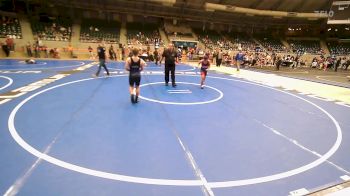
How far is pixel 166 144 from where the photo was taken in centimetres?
519

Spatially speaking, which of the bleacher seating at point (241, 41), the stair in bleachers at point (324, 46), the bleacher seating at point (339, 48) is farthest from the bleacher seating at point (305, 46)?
the bleacher seating at point (241, 41)

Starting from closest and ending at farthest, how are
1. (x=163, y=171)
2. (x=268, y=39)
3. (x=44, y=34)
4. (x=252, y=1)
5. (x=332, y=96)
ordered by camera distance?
(x=163, y=171)
(x=332, y=96)
(x=44, y=34)
(x=252, y=1)
(x=268, y=39)

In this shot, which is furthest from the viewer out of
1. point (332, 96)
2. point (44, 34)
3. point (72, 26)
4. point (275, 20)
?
point (275, 20)

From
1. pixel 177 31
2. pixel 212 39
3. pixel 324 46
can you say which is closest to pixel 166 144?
pixel 177 31

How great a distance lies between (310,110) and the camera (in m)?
8.38

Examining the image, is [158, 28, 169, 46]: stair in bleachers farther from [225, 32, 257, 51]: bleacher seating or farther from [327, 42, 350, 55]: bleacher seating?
[327, 42, 350, 55]: bleacher seating

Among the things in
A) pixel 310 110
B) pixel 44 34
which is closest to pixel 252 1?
pixel 44 34

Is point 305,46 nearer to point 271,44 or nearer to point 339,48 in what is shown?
point 339,48

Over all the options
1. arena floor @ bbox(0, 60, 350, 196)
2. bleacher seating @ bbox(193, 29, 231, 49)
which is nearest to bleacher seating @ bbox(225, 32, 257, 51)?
bleacher seating @ bbox(193, 29, 231, 49)

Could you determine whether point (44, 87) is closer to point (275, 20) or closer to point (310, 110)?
point (310, 110)

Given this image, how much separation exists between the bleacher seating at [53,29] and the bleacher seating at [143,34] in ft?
26.1

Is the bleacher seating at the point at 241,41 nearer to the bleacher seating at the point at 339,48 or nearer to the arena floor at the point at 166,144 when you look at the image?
the bleacher seating at the point at 339,48

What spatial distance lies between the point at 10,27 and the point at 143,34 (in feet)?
53.9

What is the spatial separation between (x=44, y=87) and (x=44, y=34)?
69.7 ft
